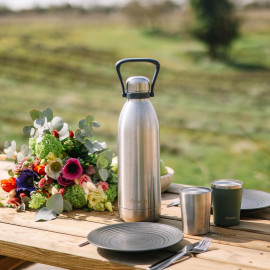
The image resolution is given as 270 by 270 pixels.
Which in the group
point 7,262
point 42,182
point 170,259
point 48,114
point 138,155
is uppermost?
point 48,114

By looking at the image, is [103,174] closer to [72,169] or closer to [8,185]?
[72,169]

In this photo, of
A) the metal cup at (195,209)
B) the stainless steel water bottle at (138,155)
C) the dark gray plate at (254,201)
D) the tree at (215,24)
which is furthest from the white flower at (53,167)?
the tree at (215,24)

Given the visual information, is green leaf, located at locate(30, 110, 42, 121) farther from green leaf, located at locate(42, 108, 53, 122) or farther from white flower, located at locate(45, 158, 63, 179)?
white flower, located at locate(45, 158, 63, 179)

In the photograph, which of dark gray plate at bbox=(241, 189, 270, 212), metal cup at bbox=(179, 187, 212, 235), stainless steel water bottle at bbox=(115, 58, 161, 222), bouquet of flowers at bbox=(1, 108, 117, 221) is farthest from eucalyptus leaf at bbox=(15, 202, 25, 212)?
dark gray plate at bbox=(241, 189, 270, 212)

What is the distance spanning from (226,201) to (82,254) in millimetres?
417

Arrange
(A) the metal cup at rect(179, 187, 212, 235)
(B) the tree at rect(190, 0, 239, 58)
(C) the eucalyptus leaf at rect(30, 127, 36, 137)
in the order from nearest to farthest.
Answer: (A) the metal cup at rect(179, 187, 212, 235), (C) the eucalyptus leaf at rect(30, 127, 36, 137), (B) the tree at rect(190, 0, 239, 58)

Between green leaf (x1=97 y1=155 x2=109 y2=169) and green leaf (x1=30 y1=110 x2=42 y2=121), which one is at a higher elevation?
green leaf (x1=30 y1=110 x2=42 y2=121)

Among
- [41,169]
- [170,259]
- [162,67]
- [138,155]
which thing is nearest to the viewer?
[170,259]

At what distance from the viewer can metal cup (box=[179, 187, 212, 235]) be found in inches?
46.7

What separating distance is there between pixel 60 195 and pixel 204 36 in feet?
19.5

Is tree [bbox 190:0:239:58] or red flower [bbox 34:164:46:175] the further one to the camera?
tree [bbox 190:0:239:58]

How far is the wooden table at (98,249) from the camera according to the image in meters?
1.04

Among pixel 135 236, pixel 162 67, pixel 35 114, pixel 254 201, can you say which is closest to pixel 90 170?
pixel 35 114

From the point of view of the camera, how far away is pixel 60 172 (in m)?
1.48
